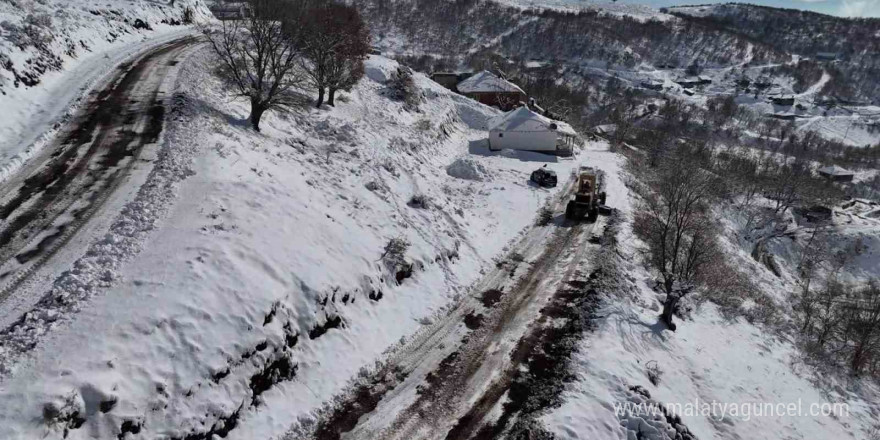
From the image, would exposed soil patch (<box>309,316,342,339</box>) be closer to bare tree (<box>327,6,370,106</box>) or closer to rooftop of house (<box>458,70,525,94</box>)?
bare tree (<box>327,6,370,106</box>)

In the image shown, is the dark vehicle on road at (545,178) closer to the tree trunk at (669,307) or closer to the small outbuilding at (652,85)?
the tree trunk at (669,307)

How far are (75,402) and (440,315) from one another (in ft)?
33.3

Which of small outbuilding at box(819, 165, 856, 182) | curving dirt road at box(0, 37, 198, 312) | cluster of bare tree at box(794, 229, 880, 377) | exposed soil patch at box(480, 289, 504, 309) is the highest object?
curving dirt road at box(0, 37, 198, 312)

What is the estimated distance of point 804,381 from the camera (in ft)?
57.7

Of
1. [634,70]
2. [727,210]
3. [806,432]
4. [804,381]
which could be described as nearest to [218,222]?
[806,432]

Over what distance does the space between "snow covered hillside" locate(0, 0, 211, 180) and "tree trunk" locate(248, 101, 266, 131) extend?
24.2 feet

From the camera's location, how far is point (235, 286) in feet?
38.0

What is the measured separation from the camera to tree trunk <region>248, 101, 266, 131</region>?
22.2 metres

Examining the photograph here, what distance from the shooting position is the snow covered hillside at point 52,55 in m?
17.9

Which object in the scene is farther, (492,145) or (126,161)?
(492,145)

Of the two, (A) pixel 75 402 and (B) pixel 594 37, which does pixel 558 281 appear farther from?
(B) pixel 594 37

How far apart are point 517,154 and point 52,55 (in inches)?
1361

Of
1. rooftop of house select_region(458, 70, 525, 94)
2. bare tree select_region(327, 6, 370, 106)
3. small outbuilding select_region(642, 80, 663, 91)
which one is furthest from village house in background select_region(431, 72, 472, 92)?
small outbuilding select_region(642, 80, 663, 91)

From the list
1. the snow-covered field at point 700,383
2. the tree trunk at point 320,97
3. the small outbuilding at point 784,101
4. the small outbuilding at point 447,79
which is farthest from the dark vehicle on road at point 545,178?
the small outbuilding at point 784,101
